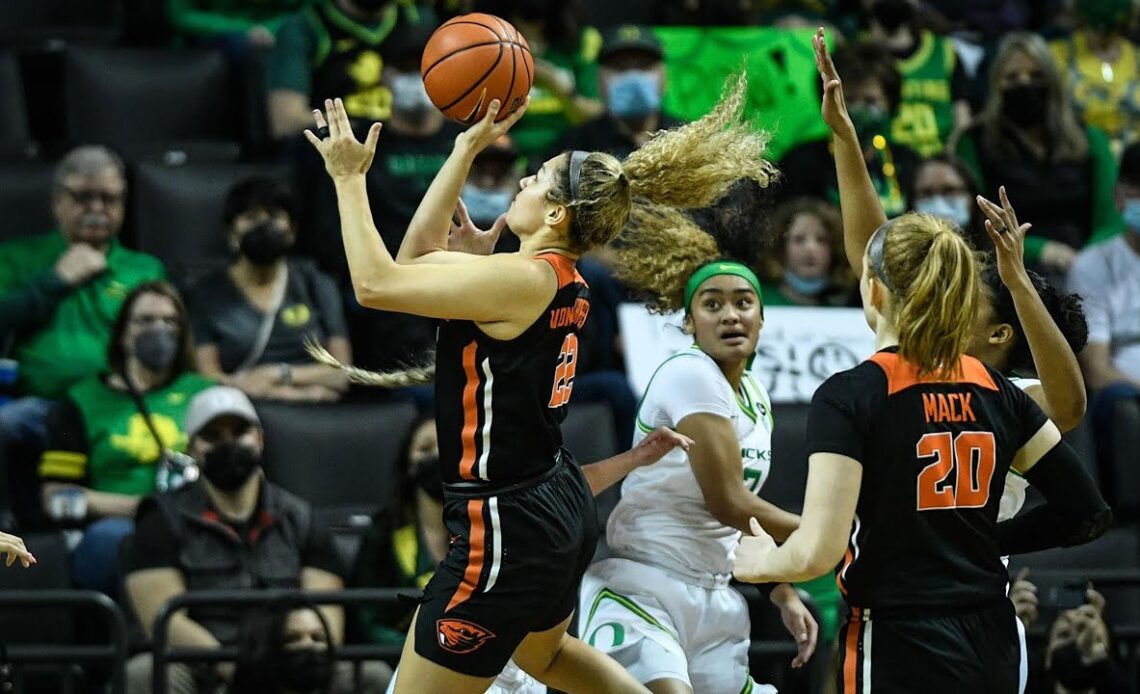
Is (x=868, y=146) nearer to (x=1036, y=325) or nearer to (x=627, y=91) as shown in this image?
(x=627, y=91)

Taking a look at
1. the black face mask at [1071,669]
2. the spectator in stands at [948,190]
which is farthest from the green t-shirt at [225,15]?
the black face mask at [1071,669]

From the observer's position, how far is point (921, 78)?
10383 millimetres

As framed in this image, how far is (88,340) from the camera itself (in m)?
8.48

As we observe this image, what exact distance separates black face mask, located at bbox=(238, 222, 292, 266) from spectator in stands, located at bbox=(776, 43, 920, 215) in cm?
257

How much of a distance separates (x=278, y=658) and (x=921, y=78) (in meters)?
5.30

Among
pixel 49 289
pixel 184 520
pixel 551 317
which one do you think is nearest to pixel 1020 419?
pixel 551 317

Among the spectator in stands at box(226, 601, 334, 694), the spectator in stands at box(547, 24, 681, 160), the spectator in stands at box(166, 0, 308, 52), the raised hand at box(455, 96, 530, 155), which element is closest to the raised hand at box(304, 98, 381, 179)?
the raised hand at box(455, 96, 530, 155)

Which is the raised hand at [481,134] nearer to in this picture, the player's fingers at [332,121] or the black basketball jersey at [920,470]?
Result: the player's fingers at [332,121]

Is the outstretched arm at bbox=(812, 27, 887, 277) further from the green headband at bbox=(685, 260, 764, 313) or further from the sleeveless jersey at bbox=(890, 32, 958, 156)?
the sleeveless jersey at bbox=(890, 32, 958, 156)

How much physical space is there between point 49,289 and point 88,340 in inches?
11.1

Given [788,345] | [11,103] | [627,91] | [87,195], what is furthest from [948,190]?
[11,103]

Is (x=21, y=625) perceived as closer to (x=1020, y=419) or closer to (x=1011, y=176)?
(x=1020, y=419)

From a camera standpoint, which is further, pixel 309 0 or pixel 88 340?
pixel 309 0

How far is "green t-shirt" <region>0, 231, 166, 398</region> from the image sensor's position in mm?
8406
